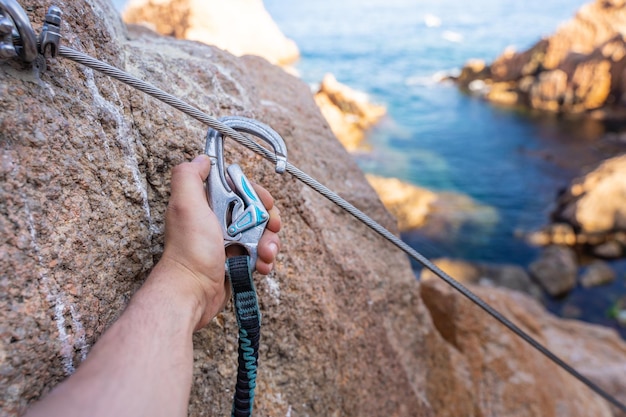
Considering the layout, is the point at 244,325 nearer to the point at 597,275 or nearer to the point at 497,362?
the point at 497,362

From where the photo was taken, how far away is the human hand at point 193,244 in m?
1.32

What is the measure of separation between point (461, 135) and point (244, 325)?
18166mm

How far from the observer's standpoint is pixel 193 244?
4.40 ft

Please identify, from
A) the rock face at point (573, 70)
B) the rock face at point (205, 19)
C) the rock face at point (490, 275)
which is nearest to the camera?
the rock face at point (490, 275)

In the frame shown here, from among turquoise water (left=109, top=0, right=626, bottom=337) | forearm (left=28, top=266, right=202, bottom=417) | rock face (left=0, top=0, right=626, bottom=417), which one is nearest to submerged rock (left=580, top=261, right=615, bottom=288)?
turquoise water (left=109, top=0, right=626, bottom=337)

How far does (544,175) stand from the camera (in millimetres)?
13867

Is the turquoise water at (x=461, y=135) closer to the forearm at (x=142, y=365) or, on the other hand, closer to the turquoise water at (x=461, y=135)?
the turquoise water at (x=461, y=135)

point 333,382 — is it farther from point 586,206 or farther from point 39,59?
point 586,206

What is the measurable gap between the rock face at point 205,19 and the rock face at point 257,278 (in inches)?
642

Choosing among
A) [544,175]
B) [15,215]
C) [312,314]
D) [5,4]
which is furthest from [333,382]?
[544,175]

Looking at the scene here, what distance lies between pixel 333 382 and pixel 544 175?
14.2 m

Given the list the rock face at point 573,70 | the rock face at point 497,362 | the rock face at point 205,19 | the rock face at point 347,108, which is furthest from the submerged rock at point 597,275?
the rock face at point 205,19

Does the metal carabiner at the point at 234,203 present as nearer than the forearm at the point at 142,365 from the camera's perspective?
No

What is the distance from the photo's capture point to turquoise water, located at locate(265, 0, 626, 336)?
33.3 feet
